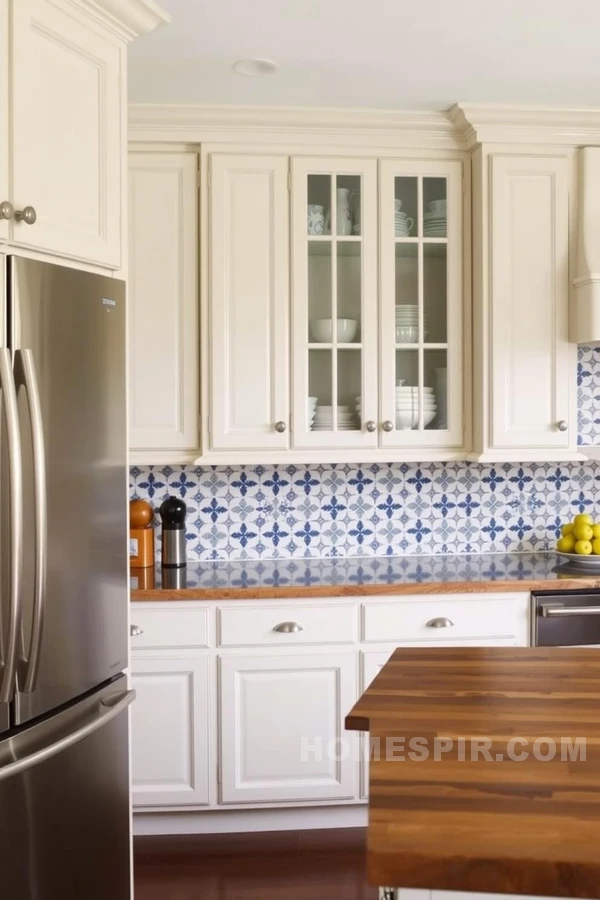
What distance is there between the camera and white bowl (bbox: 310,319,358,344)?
3.18 metres

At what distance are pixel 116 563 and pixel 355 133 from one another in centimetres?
194

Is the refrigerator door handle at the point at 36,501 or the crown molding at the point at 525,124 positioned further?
the crown molding at the point at 525,124

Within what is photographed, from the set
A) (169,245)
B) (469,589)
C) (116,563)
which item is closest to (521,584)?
(469,589)

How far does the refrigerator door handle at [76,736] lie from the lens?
1725 millimetres

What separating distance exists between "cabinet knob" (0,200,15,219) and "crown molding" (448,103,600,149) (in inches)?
74.7

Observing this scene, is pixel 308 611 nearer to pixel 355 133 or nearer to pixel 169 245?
pixel 169 245

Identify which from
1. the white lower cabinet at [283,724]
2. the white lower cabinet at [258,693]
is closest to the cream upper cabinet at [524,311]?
the white lower cabinet at [258,693]

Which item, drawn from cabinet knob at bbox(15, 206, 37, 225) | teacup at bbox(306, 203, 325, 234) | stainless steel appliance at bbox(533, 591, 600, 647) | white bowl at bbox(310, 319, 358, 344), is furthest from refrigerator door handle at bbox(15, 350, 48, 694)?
stainless steel appliance at bbox(533, 591, 600, 647)

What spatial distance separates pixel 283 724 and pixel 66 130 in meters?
1.97

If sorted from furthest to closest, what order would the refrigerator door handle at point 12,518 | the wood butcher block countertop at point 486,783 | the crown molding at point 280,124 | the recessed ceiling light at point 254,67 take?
the crown molding at point 280,124
the recessed ceiling light at point 254,67
the refrigerator door handle at point 12,518
the wood butcher block countertop at point 486,783

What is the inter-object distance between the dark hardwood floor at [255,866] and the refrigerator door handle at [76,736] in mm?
834

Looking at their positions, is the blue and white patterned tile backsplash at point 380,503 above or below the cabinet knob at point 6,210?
below

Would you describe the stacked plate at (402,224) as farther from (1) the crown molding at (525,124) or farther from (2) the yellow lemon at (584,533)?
(2) the yellow lemon at (584,533)

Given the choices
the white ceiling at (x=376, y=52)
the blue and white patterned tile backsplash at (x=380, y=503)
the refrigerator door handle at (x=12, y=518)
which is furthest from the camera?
the blue and white patterned tile backsplash at (x=380, y=503)
